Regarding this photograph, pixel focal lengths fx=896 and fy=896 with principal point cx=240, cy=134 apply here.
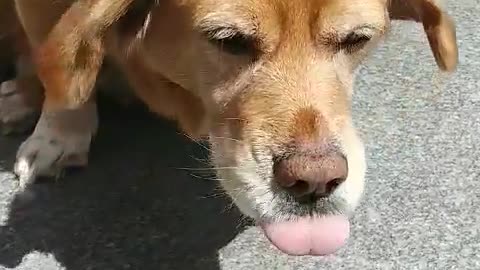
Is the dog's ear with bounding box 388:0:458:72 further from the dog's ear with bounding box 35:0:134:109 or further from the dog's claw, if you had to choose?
the dog's claw

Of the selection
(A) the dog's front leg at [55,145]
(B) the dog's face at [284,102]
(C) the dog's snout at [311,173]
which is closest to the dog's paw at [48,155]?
(A) the dog's front leg at [55,145]

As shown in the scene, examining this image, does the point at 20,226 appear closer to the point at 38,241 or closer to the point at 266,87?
the point at 38,241

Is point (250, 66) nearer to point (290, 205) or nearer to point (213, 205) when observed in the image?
point (290, 205)

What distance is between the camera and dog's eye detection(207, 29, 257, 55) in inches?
41.5

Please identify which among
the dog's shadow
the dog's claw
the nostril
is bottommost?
the dog's shadow

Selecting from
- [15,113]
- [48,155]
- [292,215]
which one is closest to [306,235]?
[292,215]

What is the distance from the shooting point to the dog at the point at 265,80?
1053mm

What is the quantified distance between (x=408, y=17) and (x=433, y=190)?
0.94 ft

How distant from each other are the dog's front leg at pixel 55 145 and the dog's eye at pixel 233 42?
362 mm

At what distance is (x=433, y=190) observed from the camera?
1408mm

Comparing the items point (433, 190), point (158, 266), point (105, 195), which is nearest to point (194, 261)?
point (158, 266)

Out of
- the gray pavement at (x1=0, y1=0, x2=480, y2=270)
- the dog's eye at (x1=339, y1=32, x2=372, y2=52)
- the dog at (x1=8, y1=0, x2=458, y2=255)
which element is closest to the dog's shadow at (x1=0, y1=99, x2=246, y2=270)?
the gray pavement at (x1=0, y1=0, x2=480, y2=270)

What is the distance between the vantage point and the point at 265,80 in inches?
42.4

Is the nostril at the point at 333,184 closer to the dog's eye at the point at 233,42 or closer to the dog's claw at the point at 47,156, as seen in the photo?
the dog's eye at the point at 233,42
